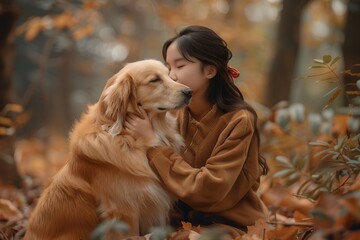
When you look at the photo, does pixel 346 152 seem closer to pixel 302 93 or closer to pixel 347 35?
pixel 347 35

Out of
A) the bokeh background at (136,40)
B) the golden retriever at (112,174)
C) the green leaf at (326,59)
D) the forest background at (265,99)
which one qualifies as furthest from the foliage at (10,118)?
the green leaf at (326,59)

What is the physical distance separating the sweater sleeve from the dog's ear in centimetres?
27

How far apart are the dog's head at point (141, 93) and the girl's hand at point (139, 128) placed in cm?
4

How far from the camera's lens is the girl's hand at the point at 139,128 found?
2.88m

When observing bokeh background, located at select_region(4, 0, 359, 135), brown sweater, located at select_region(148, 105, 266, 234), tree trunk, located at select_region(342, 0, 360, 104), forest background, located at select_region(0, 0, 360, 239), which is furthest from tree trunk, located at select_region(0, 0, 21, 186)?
tree trunk, located at select_region(342, 0, 360, 104)

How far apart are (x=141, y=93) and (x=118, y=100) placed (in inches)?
7.3

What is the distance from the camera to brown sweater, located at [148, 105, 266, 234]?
8.70 feet

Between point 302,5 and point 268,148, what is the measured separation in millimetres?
1988

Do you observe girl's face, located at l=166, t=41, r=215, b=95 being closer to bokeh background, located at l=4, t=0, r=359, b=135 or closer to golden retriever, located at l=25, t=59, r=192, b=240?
golden retriever, located at l=25, t=59, r=192, b=240

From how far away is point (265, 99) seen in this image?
6750 mm

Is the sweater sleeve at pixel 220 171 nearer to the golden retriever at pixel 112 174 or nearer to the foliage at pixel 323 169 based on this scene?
the golden retriever at pixel 112 174

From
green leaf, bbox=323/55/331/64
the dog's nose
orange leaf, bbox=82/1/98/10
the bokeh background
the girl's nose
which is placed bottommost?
the bokeh background

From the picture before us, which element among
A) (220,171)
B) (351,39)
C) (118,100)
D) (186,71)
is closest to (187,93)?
(186,71)

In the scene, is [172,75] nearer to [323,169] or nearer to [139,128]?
[139,128]
